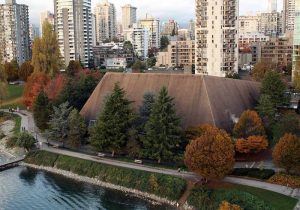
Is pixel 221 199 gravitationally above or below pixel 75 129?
below

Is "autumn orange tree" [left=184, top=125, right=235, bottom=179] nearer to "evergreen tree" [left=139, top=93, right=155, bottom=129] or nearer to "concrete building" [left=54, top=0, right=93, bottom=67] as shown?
"evergreen tree" [left=139, top=93, right=155, bottom=129]

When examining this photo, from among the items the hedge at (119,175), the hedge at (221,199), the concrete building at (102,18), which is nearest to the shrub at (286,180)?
the hedge at (221,199)

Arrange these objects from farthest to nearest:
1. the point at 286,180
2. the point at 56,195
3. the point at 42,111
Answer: the point at 42,111 → the point at 56,195 → the point at 286,180

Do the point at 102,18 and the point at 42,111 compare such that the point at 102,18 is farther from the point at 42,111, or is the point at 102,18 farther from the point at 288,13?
the point at 42,111

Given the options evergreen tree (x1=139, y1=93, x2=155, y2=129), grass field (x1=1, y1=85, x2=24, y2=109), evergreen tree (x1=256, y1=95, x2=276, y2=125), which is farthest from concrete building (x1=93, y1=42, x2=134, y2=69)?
evergreen tree (x1=256, y1=95, x2=276, y2=125)

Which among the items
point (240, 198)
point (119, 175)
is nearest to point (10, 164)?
point (119, 175)

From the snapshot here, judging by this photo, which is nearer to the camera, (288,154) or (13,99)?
(288,154)

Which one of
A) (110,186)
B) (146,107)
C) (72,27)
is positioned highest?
(72,27)
